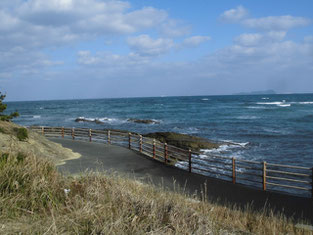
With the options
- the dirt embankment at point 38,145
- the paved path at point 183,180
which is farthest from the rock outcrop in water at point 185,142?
the dirt embankment at point 38,145

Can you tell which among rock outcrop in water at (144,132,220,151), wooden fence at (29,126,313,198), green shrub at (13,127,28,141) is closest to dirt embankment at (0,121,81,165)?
green shrub at (13,127,28,141)

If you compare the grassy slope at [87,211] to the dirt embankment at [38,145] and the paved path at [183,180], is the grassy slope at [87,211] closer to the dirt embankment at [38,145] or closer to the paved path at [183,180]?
the paved path at [183,180]

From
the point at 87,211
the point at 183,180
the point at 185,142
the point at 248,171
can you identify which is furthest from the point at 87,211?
the point at 185,142

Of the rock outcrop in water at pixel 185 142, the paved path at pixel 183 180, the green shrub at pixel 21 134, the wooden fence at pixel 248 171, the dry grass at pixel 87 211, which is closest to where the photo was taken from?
the dry grass at pixel 87 211

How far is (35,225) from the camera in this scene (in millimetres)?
4043

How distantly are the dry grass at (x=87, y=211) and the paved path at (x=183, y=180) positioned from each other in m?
1.43

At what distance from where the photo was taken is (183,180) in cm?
1205

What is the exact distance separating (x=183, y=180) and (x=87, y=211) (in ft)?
26.9

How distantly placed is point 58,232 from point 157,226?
1264 millimetres

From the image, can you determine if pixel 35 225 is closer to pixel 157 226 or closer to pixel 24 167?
pixel 157 226

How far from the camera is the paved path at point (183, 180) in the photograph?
9.25 m

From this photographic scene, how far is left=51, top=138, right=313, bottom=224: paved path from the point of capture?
9250 mm

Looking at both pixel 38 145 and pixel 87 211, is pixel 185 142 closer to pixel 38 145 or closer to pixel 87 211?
pixel 38 145

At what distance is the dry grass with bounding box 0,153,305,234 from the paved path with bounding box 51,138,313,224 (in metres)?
1.43
